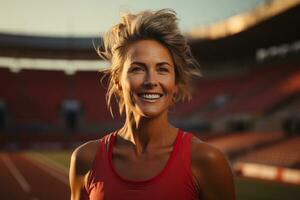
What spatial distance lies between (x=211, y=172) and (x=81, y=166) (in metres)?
0.68


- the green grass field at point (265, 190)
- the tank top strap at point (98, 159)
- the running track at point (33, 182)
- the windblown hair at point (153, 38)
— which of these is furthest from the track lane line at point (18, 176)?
the windblown hair at point (153, 38)

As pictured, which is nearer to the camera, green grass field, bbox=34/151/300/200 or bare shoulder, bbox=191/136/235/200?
bare shoulder, bbox=191/136/235/200

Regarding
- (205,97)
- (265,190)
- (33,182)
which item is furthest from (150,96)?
(205,97)

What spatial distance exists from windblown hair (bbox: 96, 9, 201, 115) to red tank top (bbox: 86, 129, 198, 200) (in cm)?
34

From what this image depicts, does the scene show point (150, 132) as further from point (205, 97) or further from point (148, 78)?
point (205, 97)

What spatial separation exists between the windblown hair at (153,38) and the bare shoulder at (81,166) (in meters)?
0.28

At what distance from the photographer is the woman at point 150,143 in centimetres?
178

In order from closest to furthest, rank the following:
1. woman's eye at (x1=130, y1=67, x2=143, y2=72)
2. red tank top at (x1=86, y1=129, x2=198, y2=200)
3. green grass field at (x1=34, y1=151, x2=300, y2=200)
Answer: red tank top at (x1=86, y1=129, x2=198, y2=200) < woman's eye at (x1=130, y1=67, x2=143, y2=72) < green grass field at (x1=34, y1=151, x2=300, y2=200)

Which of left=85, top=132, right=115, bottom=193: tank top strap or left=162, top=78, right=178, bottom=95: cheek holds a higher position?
left=162, top=78, right=178, bottom=95: cheek

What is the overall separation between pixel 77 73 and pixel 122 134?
4322 centimetres

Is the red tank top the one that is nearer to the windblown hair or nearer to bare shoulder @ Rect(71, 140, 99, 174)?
bare shoulder @ Rect(71, 140, 99, 174)

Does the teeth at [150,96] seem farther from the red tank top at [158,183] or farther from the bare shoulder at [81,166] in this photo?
the bare shoulder at [81,166]

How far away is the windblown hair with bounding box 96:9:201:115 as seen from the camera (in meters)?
1.88

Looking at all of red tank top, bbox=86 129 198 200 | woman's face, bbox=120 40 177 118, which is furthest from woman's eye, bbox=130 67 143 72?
red tank top, bbox=86 129 198 200
